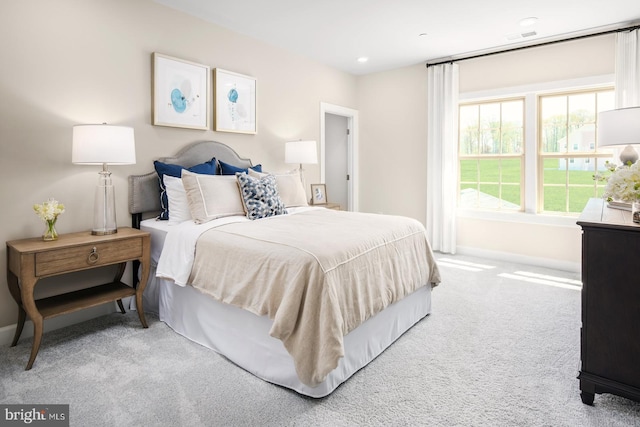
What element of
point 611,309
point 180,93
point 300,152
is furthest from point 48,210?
point 611,309

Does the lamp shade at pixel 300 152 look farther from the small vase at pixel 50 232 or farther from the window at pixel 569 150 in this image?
the window at pixel 569 150

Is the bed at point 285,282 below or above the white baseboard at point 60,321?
above

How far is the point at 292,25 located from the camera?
3.79 meters

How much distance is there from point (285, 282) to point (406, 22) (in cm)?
312

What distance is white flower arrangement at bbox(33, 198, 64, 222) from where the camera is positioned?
2.41 metres

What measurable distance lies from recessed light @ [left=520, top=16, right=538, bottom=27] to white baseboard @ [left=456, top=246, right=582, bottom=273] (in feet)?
8.71

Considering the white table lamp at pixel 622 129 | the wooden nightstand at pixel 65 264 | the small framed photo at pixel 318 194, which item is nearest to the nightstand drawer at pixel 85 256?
the wooden nightstand at pixel 65 264

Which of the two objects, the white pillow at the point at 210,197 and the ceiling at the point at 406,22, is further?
the ceiling at the point at 406,22

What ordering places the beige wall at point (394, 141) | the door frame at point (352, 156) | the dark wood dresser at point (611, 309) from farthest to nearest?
the door frame at point (352, 156), the beige wall at point (394, 141), the dark wood dresser at point (611, 309)

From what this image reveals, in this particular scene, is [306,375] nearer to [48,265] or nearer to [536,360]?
[536,360]

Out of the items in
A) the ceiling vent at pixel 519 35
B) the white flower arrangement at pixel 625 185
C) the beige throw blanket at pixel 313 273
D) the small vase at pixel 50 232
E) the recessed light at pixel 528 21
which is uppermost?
the ceiling vent at pixel 519 35

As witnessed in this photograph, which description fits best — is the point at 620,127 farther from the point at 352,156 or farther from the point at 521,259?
the point at 352,156

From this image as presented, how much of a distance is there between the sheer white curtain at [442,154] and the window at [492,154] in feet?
0.68

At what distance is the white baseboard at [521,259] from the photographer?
170 inches
